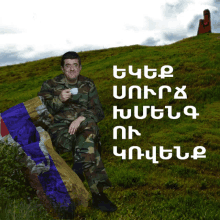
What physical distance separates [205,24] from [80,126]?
117ft

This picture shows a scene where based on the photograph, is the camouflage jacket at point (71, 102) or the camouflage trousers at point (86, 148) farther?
the camouflage jacket at point (71, 102)

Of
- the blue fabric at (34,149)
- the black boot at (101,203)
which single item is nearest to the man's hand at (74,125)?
the blue fabric at (34,149)

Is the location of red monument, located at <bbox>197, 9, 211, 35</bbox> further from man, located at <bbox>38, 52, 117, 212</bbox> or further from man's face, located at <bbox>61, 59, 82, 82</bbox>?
man's face, located at <bbox>61, 59, 82, 82</bbox>

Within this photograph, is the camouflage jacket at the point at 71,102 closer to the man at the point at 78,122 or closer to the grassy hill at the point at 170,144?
the man at the point at 78,122

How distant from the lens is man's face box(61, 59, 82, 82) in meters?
5.62

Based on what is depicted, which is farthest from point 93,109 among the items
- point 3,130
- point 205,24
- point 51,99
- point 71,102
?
point 205,24

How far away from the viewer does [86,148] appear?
17.0ft

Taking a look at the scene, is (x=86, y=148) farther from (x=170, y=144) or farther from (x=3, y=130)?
(x=170, y=144)

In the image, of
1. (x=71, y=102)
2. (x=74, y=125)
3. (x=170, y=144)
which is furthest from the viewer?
(x=170, y=144)

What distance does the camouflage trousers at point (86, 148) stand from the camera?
5.11 metres

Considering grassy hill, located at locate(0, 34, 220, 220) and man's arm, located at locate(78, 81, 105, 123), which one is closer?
man's arm, located at locate(78, 81, 105, 123)

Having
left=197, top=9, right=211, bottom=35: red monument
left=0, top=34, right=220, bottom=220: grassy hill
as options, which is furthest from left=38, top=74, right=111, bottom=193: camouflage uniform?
left=197, top=9, right=211, bottom=35: red monument

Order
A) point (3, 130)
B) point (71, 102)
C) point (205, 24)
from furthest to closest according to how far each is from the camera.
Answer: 1. point (205, 24)
2. point (71, 102)
3. point (3, 130)

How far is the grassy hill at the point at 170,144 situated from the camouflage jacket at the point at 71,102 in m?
2.33
